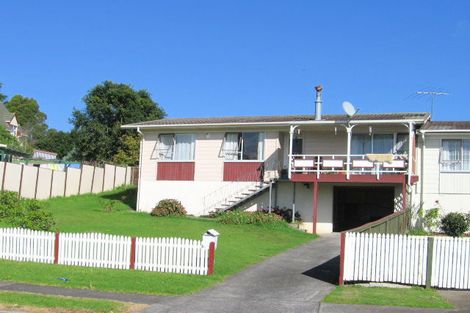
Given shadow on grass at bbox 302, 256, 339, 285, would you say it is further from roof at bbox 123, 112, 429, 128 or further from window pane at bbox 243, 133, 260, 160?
window pane at bbox 243, 133, 260, 160

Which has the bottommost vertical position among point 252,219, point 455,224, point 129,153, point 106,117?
point 252,219

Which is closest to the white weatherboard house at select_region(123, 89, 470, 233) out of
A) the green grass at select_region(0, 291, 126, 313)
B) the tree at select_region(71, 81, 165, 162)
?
the green grass at select_region(0, 291, 126, 313)

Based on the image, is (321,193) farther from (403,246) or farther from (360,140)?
(403,246)

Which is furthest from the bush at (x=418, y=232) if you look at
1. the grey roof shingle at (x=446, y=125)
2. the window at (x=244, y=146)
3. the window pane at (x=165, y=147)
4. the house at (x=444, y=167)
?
the window pane at (x=165, y=147)

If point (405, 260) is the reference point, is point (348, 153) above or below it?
above

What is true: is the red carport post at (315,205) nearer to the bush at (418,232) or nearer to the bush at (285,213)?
the bush at (285,213)

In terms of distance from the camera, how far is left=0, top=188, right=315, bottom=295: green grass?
13.4 metres

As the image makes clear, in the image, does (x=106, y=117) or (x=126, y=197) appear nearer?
(x=126, y=197)

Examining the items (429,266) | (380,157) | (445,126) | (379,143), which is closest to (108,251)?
(429,266)

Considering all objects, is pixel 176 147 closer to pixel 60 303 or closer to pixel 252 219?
pixel 252 219

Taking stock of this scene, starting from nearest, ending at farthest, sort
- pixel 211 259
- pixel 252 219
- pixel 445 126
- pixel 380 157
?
pixel 211 259 < pixel 380 157 < pixel 252 219 < pixel 445 126

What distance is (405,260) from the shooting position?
13.4 metres

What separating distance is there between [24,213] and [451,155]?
17.2 meters

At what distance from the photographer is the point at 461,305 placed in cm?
1148
